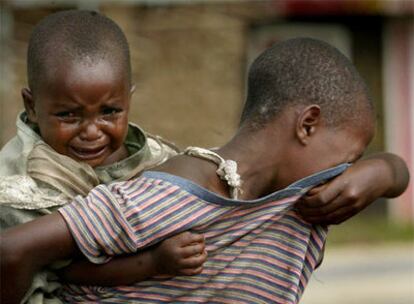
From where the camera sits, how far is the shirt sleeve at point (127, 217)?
258cm

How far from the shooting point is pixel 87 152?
287 centimetres

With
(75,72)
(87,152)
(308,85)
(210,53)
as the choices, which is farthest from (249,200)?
(210,53)

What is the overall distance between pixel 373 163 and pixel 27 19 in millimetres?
Answer: 8140

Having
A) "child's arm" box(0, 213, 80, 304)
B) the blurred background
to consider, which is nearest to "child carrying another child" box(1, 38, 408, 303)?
"child's arm" box(0, 213, 80, 304)

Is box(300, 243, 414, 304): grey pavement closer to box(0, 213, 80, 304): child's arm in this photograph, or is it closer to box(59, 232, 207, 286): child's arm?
box(59, 232, 207, 286): child's arm

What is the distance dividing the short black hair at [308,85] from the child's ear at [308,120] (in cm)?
2

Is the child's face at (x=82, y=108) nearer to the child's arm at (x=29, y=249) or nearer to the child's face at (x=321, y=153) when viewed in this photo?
the child's arm at (x=29, y=249)

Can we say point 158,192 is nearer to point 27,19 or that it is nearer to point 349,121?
point 349,121

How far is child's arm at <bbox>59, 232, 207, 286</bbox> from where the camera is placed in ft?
8.55

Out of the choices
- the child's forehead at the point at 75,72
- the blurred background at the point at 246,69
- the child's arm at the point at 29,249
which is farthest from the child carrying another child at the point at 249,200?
the blurred background at the point at 246,69

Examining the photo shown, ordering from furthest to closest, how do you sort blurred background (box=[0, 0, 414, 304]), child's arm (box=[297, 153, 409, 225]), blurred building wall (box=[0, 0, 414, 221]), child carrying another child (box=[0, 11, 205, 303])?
blurred building wall (box=[0, 0, 414, 221]), blurred background (box=[0, 0, 414, 304]), child's arm (box=[297, 153, 409, 225]), child carrying another child (box=[0, 11, 205, 303])

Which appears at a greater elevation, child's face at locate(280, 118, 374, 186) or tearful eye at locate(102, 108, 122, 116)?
tearful eye at locate(102, 108, 122, 116)

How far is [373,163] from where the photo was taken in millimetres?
2893

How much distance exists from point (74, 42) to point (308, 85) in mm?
630
